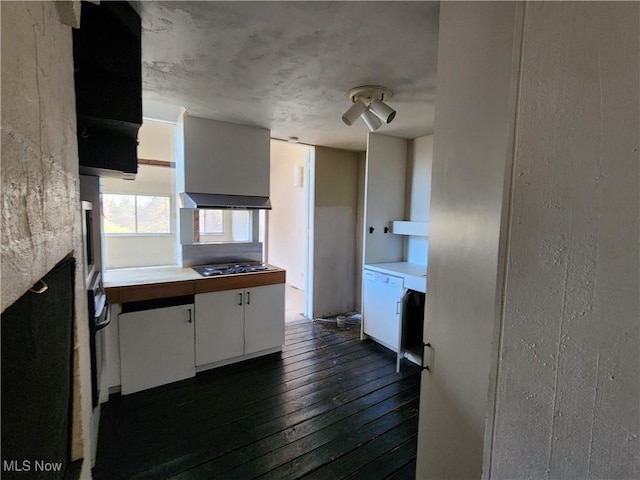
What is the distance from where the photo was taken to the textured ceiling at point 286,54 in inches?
54.2

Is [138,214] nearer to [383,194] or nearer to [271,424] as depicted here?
[383,194]

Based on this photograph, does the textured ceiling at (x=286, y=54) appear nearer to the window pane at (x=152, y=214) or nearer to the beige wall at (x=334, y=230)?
the beige wall at (x=334, y=230)

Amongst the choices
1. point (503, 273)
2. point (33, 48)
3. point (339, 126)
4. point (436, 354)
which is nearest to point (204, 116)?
point (339, 126)

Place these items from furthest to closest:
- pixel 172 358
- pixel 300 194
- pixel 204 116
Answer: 1. pixel 300 194
2. pixel 204 116
3. pixel 172 358

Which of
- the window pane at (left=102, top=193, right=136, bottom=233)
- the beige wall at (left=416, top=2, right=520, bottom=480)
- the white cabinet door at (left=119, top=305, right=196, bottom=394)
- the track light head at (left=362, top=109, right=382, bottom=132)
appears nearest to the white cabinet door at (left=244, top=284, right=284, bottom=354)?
the white cabinet door at (left=119, top=305, right=196, bottom=394)

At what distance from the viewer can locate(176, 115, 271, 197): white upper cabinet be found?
2.98 m

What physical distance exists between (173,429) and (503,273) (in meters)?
2.34

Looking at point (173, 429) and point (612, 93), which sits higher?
point (612, 93)

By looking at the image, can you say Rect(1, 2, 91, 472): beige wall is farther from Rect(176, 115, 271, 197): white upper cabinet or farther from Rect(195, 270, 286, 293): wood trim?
Rect(176, 115, 271, 197): white upper cabinet

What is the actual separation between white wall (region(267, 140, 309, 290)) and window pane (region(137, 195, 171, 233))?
211 cm

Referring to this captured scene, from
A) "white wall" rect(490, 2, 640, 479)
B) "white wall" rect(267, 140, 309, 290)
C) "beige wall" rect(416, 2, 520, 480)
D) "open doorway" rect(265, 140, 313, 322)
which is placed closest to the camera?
"white wall" rect(490, 2, 640, 479)

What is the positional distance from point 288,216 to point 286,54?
427cm

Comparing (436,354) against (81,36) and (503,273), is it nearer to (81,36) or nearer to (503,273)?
(503,273)

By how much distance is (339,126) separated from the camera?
3.21 metres
